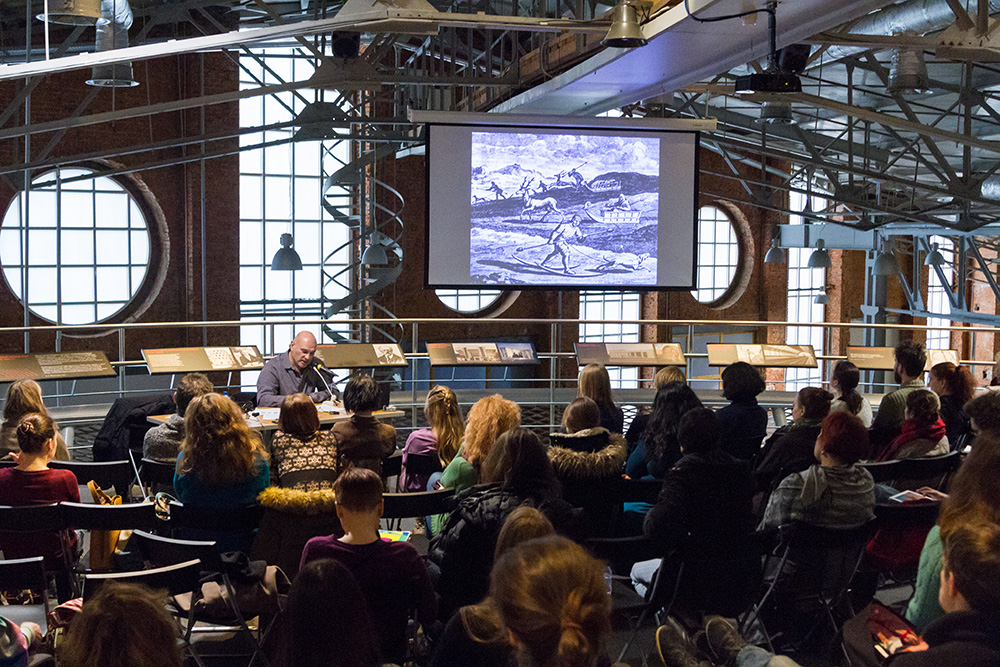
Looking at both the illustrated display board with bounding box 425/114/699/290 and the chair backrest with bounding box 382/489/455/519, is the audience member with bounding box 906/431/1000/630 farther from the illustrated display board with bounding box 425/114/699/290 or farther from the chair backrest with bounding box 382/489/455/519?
the illustrated display board with bounding box 425/114/699/290

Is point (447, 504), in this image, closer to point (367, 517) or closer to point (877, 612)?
point (367, 517)

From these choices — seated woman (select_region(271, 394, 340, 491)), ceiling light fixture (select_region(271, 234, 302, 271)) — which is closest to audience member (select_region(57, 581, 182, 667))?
seated woman (select_region(271, 394, 340, 491))

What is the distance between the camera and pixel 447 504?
165 inches

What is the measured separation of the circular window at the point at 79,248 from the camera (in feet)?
42.9

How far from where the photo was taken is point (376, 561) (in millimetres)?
3027

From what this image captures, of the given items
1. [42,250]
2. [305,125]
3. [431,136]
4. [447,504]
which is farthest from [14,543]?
[42,250]

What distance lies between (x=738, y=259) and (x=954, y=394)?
48.7ft

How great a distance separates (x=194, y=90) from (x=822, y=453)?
1197cm

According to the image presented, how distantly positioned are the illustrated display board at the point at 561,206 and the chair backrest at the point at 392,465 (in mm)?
3540

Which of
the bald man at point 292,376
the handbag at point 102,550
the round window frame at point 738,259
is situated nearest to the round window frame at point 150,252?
the bald man at point 292,376

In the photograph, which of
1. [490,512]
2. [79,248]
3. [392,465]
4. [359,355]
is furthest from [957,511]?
[79,248]

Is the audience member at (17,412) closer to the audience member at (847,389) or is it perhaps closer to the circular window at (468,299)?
the audience member at (847,389)

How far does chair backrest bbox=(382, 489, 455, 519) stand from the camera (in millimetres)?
4074

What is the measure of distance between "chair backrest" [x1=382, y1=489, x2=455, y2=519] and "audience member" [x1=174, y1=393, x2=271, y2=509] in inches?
21.7
